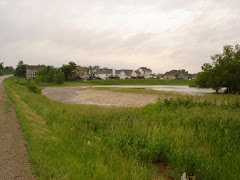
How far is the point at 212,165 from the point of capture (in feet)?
17.8

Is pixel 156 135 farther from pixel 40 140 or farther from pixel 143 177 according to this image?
pixel 40 140

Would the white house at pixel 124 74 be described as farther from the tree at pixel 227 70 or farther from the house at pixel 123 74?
the tree at pixel 227 70

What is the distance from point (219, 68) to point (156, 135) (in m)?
31.2

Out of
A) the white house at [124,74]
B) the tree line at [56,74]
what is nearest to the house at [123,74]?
the white house at [124,74]

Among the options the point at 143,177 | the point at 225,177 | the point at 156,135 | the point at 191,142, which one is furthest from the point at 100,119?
the point at 225,177

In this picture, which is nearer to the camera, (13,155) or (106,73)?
(13,155)

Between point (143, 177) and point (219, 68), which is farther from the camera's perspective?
point (219, 68)

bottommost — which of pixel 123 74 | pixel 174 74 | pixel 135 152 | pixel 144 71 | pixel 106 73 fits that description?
pixel 135 152

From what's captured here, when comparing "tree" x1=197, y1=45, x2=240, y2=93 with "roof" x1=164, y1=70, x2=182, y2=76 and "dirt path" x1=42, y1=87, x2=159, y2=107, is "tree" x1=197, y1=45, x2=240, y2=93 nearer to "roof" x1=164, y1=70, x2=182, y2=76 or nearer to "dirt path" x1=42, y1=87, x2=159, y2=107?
"dirt path" x1=42, y1=87, x2=159, y2=107

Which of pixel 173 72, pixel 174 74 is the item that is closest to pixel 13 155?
pixel 174 74

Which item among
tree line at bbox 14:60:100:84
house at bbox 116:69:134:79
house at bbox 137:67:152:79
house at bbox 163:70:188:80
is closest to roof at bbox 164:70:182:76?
house at bbox 163:70:188:80

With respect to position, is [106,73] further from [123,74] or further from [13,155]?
[13,155]

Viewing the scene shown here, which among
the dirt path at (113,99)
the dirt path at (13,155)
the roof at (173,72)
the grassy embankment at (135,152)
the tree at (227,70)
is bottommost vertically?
the dirt path at (113,99)

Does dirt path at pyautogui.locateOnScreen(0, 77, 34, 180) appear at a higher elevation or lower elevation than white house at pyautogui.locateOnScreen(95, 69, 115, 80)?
lower
